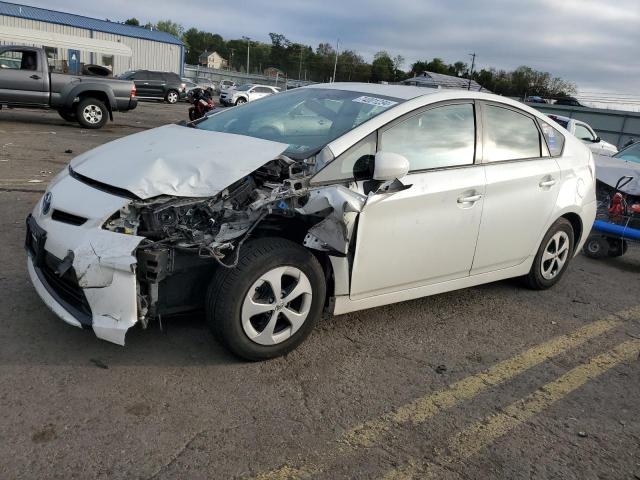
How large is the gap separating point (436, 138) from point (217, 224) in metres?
1.67

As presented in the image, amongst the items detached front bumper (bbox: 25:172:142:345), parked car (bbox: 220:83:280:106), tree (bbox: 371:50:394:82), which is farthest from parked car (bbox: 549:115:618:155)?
tree (bbox: 371:50:394:82)

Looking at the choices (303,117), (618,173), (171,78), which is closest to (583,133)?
(618,173)

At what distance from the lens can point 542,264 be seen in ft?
15.7

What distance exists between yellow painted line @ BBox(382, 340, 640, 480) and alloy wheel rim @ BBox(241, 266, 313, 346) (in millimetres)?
1075

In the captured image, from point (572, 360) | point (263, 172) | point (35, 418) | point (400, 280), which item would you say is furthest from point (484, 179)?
point (35, 418)

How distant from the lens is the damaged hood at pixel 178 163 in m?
3.05

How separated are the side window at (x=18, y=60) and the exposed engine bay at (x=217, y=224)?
1230cm

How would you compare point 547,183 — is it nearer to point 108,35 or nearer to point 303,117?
point 303,117

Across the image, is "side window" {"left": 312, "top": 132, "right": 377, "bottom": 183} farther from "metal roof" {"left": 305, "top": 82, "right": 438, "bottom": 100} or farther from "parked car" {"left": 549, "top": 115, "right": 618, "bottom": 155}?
"parked car" {"left": 549, "top": 115, "right": 618, "bottom": 155}

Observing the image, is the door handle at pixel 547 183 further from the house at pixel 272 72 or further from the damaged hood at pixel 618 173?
the house at pixel 272 72

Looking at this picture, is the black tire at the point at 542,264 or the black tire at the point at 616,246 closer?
the black tire at the point at 542,264

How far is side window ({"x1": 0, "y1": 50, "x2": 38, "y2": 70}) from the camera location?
42.7 ft

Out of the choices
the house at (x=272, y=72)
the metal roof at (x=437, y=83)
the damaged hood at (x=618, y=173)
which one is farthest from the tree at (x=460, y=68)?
the damaged hood at (x=618, y=173)

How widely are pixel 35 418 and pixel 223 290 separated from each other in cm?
107
